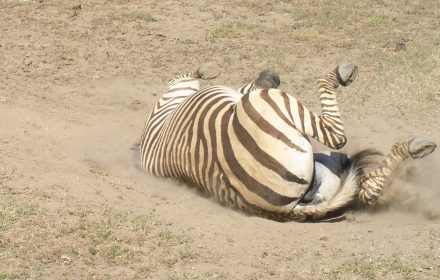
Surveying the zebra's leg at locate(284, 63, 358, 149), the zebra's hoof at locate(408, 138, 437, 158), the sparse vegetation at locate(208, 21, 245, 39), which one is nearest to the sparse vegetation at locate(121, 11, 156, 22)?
the sparse vegetation at locate(208, 21, 245, 39)

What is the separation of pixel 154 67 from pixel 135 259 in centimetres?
534

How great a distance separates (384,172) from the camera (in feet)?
17.4

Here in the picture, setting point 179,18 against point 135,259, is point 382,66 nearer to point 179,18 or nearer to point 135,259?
point 179,18

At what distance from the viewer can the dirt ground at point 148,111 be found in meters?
4.45

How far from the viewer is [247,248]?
15.3 feet

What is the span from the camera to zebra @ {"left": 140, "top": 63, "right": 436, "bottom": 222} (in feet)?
16.7

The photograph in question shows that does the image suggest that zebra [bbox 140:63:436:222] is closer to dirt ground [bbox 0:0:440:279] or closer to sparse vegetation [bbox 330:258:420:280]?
dirt ground [bbox 0:0:440:279]

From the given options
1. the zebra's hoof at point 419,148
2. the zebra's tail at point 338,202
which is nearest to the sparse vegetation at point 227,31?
the zebra's tail at point 338,202

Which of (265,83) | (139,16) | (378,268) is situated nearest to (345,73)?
(265,83)

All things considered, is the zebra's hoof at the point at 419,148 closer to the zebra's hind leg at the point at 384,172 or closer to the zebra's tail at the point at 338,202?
the zebra's hind leg at the point at 384,172

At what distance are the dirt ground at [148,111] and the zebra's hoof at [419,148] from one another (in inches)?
12.0

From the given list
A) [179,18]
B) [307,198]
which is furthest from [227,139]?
[179,18]

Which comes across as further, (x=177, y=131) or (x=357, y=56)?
(x=357, y=56)

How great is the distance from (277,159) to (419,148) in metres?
1.00
